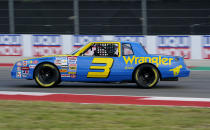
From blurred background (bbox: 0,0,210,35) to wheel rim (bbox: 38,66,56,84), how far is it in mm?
7893

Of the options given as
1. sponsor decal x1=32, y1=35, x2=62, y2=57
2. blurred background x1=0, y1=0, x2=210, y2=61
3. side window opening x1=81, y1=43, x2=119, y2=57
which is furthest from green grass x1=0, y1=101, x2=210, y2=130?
sponsor decal x1=32, y1=35, x2=62, y2=57

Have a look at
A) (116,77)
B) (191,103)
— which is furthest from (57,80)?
(191,103)

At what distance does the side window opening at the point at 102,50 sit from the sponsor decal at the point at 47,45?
7.67 metres

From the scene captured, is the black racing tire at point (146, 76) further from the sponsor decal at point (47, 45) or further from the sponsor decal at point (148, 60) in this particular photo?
the sponsor decal at point (47, 45)

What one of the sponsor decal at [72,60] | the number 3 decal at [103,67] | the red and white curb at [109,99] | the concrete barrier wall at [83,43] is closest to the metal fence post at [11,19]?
the concrete barrier wall at [83,43]

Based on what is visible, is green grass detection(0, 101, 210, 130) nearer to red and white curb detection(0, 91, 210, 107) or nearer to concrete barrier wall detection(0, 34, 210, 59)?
red and white curb detection(0, 91, 210, 107)

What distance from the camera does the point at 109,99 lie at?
9430 millimetres

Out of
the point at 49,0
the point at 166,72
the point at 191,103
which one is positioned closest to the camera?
the point at 191,103

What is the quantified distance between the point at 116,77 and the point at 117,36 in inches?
297

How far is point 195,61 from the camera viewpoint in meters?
17.7

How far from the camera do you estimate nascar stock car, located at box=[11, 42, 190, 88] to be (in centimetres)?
1097

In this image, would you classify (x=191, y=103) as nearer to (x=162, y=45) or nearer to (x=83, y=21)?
(x=162, y=45)

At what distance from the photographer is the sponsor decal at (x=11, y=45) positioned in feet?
62.6

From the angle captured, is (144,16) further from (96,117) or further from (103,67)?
(96,117)
